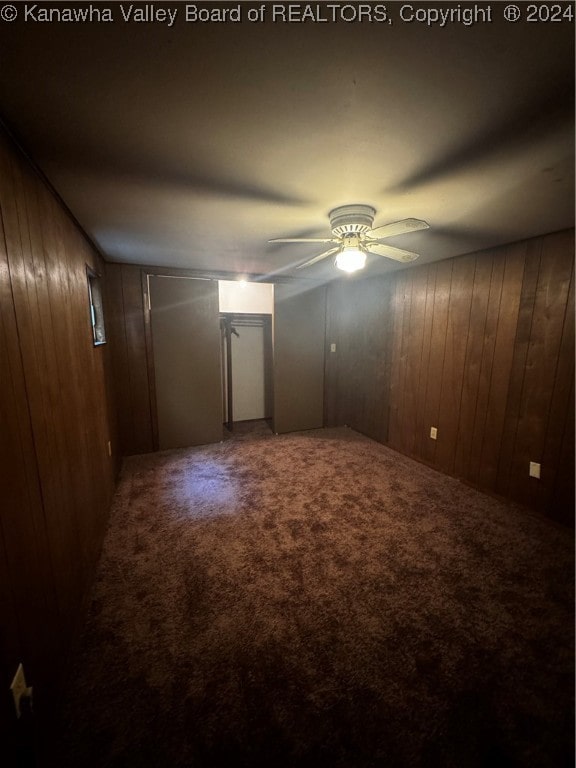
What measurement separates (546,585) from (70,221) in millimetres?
3502

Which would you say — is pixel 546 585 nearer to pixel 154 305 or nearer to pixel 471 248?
pixel 471 248

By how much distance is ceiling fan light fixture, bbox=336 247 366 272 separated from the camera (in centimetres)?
184

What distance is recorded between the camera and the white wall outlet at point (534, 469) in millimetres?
2316

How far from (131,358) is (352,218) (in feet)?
9.05

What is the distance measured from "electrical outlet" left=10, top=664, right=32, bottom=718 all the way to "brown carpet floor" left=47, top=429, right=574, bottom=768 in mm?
299

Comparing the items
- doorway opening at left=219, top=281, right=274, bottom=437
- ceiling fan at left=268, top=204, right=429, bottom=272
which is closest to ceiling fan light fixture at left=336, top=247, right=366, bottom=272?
ceiling fan at left=268, top=204, right=429, bottom=272

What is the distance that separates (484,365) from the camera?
263 centimetres

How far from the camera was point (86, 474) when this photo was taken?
1.82 m

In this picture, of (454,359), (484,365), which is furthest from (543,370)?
(454,359)

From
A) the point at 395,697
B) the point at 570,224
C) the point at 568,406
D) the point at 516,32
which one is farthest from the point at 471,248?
the point at 395,697

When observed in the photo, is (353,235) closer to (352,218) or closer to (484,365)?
(352,218)

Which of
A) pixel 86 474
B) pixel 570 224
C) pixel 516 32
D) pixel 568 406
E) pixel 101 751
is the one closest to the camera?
pixel 516 32

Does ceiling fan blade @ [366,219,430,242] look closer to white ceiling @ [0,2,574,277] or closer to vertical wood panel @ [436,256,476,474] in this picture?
white ceiling @ [0,2,574,277]

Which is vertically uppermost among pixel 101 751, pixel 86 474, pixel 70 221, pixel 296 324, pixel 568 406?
pixel 70 221
